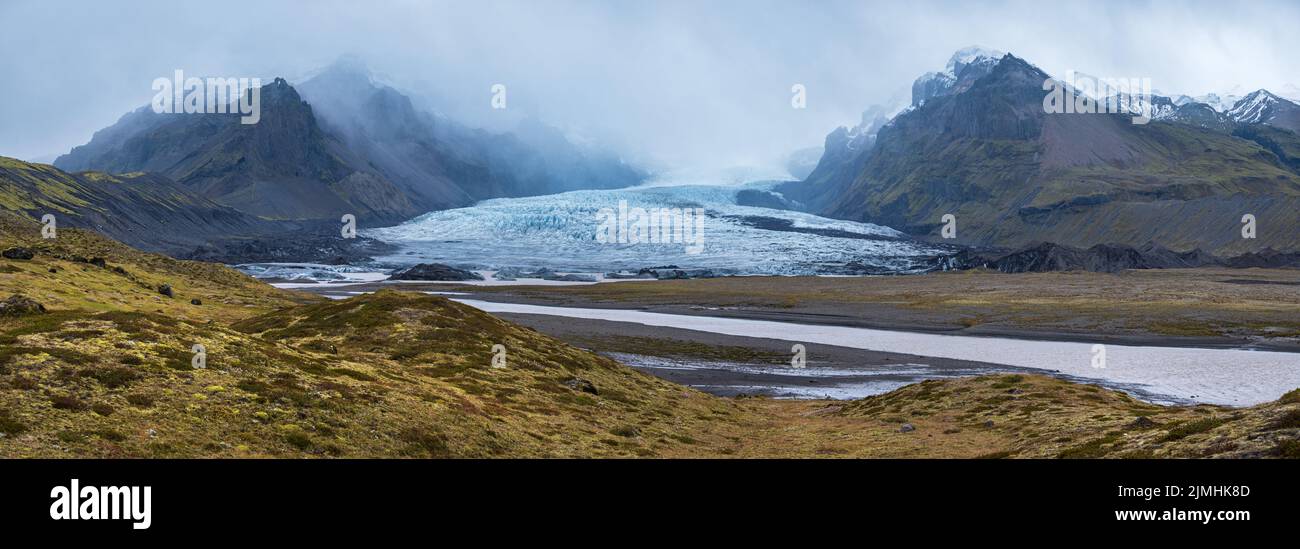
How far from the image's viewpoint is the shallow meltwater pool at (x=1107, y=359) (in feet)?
194

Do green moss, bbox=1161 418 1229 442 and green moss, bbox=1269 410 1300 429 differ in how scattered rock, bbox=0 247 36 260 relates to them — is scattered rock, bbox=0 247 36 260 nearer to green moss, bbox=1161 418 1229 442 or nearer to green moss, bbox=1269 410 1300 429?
green moss, bbox=1161 418 1229 442

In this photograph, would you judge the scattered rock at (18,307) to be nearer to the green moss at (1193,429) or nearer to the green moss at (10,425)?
the green moss at (10,425)

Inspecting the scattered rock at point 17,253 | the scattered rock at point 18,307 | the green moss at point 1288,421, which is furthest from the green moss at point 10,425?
the scattered rock at point 17,253

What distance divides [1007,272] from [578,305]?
110047 mm

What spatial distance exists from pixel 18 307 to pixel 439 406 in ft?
70.8

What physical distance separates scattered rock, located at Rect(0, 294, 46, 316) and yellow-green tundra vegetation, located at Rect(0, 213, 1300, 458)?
0.46 metres

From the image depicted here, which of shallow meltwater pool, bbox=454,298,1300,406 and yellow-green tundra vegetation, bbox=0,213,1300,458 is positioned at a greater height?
yellow-green tundra vegetation, bbox=0,213,1300,458

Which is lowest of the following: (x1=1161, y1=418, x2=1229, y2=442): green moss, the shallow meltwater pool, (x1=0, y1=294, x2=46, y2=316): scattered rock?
the shallow meltwater pool

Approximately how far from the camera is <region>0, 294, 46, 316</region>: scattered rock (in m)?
38.7

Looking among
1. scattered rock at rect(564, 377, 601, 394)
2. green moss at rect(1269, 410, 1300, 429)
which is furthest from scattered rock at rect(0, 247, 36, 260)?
green moss at rect(1269, 410, 1300, 429)

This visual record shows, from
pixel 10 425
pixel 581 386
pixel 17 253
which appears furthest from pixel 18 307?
pixel 17 253

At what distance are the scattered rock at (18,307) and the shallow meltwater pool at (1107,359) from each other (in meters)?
42.5
